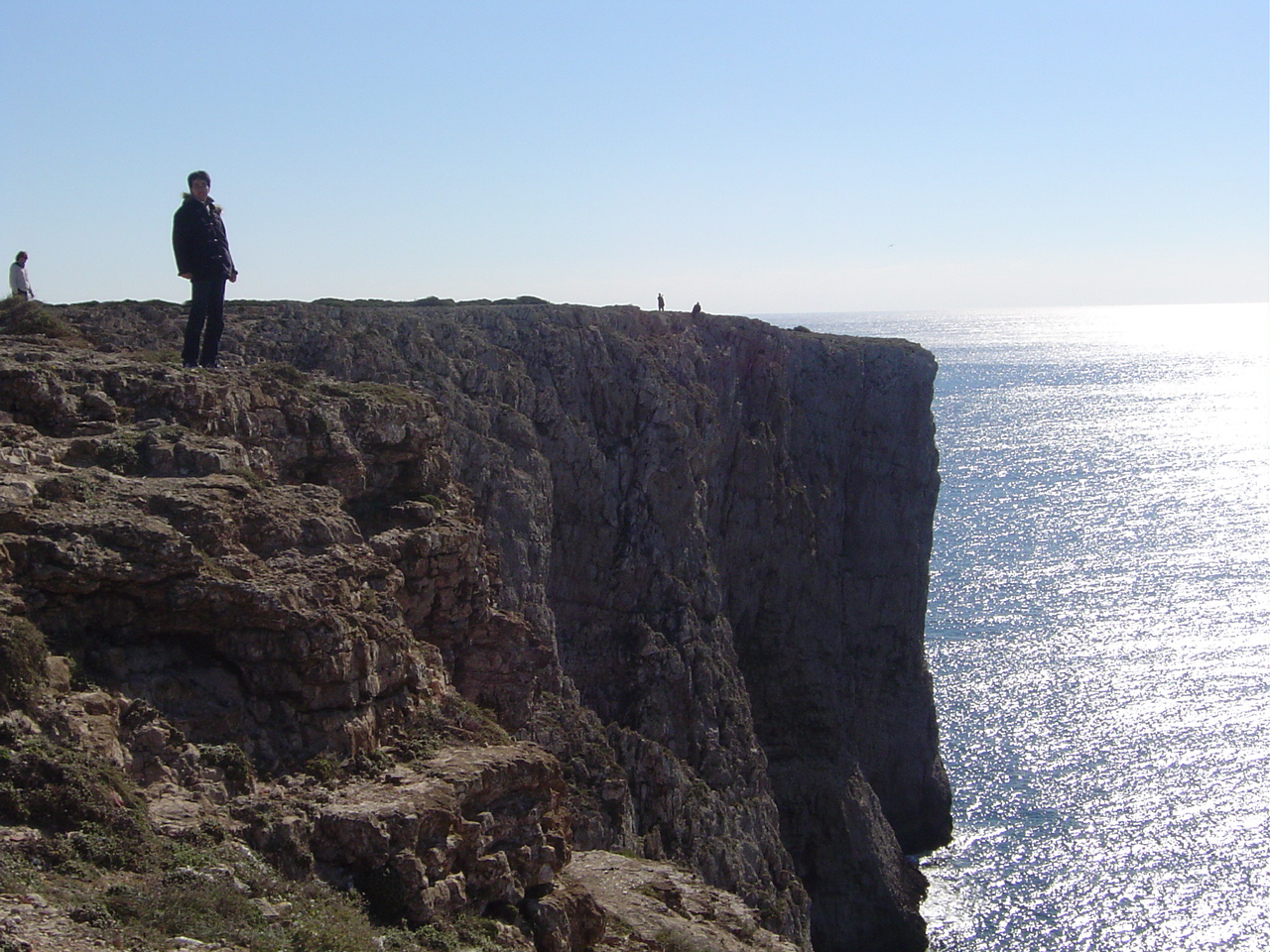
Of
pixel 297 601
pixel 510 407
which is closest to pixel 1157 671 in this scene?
pixel 510 407

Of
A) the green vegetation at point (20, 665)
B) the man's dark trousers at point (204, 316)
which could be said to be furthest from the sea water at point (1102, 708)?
the green vegetation at point (20, 665)

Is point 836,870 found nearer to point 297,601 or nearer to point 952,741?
point 952,741

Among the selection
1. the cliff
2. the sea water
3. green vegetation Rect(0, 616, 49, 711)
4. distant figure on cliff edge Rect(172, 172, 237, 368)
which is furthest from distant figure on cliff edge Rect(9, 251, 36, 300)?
the sea water

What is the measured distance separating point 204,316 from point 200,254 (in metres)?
1.04

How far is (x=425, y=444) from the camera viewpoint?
1758cm

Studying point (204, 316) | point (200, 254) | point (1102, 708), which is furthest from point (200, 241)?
point (1102, 708)

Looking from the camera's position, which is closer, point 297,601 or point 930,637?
point 297,601

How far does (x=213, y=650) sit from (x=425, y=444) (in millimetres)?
6848

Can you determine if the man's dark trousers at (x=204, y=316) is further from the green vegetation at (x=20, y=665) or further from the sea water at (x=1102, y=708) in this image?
the sea water at (x=1102, y=708)

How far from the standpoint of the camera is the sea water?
144 ft

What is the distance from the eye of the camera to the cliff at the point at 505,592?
34.7ft

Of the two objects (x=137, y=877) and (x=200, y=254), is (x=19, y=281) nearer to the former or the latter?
(x=200, y=254)

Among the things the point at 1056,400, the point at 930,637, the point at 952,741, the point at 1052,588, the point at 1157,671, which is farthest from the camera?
the point at 1056,400

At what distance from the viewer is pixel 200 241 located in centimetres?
1545
